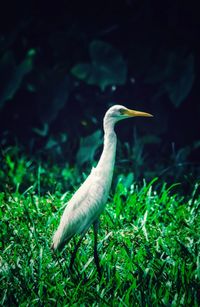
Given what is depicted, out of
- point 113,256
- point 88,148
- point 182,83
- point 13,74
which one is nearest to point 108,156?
point 113,256

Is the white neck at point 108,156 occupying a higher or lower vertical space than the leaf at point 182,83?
higher

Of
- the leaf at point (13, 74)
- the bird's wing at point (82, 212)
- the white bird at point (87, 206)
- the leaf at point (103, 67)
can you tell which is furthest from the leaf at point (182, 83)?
the bird's wing at point (82, 212)

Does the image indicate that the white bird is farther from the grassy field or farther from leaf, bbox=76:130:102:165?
leaf, bbox=76:130:102:165

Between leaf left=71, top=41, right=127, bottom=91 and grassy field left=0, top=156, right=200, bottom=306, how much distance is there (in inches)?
64.6

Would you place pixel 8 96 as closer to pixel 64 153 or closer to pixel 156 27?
pixel 64 153

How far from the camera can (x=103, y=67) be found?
5152 millimetres

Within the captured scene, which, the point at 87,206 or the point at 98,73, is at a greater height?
the point at 87,206

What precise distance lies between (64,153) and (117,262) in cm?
256

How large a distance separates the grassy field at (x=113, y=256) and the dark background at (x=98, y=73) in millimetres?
1458

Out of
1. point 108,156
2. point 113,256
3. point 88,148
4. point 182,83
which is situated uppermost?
point 108,156

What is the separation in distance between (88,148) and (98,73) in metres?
0.72

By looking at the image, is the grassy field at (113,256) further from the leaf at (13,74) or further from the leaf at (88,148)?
the leaf at (13,74)

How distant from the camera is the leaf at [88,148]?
497cm

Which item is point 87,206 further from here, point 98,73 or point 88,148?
point 98,73
